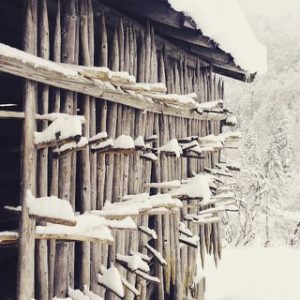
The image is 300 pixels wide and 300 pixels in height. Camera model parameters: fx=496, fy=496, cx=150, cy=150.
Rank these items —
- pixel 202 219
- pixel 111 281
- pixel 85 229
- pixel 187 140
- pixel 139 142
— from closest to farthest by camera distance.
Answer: pixel 85 229 < pixel 111 281 < pixel 139 142 < pixel 187 140 < pixel 202 219

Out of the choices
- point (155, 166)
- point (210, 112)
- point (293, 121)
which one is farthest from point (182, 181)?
point (293, 121)

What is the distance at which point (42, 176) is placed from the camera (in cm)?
364

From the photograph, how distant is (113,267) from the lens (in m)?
4.45

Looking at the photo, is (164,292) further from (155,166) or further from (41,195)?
(41,195)

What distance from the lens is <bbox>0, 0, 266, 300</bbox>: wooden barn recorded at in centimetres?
352

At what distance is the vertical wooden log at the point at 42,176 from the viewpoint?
3.63 m

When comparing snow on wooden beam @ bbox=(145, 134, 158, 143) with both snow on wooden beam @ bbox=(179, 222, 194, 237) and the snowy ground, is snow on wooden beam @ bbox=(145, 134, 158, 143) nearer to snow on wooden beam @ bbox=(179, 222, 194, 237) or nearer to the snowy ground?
snow on wooden beam @ bbox=(179, 222, 194, 237)

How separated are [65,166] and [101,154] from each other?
0.56m

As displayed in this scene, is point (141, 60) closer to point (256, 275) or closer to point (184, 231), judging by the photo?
point (184, 231)

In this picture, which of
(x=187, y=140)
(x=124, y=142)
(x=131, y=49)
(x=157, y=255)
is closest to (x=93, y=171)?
(x=124, y=142)

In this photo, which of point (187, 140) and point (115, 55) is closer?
point (115, 55)

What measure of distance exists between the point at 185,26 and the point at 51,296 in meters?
Result: 2.92

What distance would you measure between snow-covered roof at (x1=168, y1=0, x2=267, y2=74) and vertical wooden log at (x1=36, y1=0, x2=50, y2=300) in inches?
49.3

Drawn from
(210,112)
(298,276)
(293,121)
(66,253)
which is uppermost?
(293,121)
